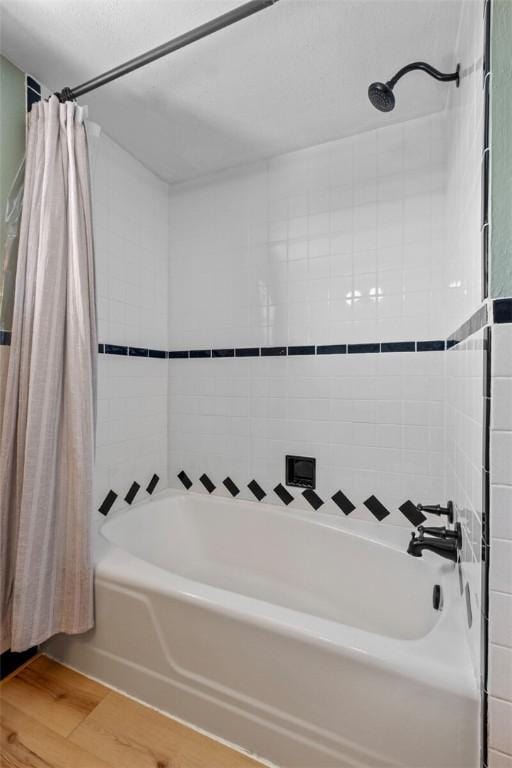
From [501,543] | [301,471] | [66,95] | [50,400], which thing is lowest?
[301,471]

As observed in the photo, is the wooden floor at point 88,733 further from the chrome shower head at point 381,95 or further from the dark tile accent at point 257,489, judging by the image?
the chrome shower head at point 381,95

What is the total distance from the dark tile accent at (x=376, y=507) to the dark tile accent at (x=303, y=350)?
76cm

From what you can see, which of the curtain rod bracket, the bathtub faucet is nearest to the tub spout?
the bathtub faucet

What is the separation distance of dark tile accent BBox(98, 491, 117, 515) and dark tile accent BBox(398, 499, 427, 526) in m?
1.37

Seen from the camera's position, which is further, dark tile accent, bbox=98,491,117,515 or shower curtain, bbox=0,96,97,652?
dark tile accent, bbox=98,491,117,515

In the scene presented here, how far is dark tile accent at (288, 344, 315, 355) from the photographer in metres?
1.83

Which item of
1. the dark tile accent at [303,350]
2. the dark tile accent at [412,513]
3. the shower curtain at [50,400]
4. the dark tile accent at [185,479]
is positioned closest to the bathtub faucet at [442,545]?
the dark tile accent at [412,513]

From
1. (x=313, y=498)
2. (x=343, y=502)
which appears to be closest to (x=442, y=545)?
(x=343, y=502)

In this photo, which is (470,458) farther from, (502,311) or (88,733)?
(88,733)

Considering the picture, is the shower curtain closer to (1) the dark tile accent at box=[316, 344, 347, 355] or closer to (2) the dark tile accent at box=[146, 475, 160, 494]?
(2) the dark tile accent at box=[146, 475, 160, 494]

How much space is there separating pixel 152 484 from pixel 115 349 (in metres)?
0.80

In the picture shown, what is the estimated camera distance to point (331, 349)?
1786 mm

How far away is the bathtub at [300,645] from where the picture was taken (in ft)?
2.91

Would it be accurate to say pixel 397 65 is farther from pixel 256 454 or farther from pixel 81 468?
pixel 81 468
